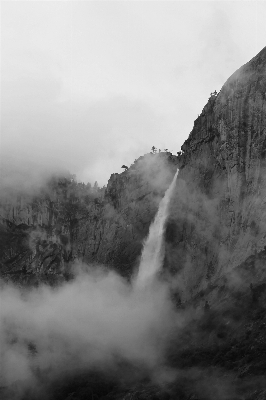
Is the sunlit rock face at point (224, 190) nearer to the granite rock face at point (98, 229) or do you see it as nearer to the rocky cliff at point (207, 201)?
the rocky cliff at point (207, 201)

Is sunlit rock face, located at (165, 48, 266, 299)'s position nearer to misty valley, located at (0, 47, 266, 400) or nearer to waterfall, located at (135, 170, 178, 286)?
misty valley, located at (0, 47, 266, 400)

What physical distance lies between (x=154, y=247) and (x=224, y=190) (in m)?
26.9

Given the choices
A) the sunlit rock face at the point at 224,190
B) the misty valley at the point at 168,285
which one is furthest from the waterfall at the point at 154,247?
the sunlit rock face at the point at 224,190

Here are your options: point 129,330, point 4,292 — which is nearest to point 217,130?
point 129,330

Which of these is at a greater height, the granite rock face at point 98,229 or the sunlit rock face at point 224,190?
the granite rock face at point 98,229

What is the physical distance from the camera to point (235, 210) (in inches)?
4345

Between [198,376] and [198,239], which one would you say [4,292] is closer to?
[198,239]

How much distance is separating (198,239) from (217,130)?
18.5 meters

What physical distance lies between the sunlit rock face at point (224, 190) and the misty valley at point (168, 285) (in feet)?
0.71

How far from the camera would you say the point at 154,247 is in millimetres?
137625

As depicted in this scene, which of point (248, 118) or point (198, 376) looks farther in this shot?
point (248, 118)

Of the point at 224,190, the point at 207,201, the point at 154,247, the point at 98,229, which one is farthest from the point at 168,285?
the point at 98,229

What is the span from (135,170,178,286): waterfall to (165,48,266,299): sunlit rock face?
452 centimetres

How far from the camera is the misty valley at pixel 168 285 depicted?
96562mm
